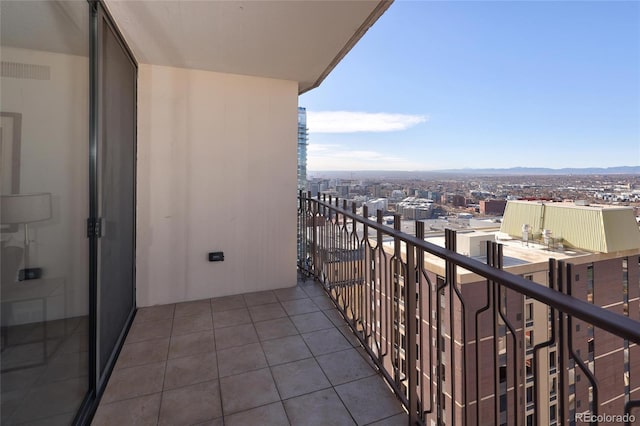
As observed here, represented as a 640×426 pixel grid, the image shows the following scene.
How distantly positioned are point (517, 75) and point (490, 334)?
532cm

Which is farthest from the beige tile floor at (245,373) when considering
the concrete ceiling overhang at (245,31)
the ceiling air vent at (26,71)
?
the concrete ceiling overhang at (245,31)

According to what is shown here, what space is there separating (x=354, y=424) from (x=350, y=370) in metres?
0.43

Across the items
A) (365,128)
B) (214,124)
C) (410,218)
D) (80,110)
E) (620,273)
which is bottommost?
(620,273)

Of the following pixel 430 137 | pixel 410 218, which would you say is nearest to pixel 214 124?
pixel 410 218

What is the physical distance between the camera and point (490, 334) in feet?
3.96

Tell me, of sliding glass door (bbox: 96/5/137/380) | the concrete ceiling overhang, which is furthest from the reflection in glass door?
the concrete ceiling overhang

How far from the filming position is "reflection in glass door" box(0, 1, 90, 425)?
38.0 inches

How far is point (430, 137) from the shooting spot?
8766 mm

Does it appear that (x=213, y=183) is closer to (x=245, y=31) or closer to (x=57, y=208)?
(x=245, y=31)

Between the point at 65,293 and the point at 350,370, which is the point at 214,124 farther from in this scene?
the point at 350,370

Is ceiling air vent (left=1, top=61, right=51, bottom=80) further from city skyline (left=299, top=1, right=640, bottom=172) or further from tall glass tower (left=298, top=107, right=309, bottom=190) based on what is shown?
tall glass tower (left=298, top=107, right=309, bottom=190)

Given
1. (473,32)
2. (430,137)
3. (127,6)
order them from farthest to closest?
(430,137) → (473,32) → (127,6)

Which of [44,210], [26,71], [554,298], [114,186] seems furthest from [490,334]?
[114,186]

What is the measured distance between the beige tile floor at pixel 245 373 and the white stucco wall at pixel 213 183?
0.46 m
